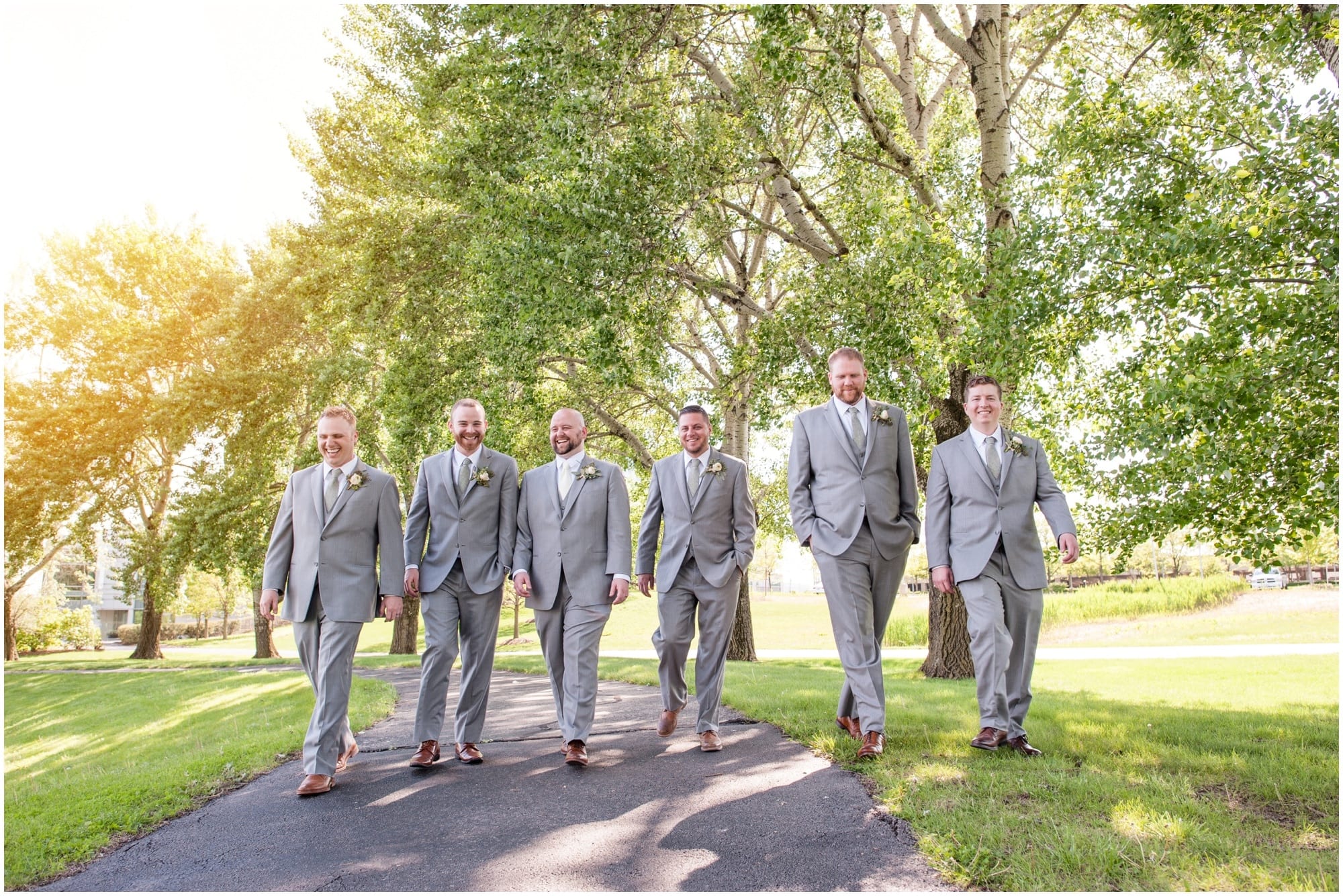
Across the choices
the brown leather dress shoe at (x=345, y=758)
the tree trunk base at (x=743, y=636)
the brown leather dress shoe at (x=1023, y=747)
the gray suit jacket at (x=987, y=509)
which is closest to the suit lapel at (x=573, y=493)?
the brown leather dress shoe at (x=345, y=758)

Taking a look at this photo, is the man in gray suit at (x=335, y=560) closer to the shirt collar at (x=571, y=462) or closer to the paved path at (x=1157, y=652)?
the shirt collar at (x=571, y=462)

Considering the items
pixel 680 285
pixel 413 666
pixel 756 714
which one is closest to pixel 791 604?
pixel 413 666

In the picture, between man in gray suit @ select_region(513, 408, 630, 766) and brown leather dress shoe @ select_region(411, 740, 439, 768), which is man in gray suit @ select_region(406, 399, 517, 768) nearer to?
brown leather dress shoe @ select_region(411, 740, 439, 768)

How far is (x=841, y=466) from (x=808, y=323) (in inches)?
220

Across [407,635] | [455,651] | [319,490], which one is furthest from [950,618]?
[407,635]

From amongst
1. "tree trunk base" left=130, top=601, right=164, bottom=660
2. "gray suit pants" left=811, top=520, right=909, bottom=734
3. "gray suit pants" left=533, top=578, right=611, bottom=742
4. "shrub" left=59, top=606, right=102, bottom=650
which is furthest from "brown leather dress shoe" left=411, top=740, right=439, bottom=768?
"shrub" left=59, top=606, right=102, bottom=650

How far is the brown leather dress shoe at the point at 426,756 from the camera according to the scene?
570 cm

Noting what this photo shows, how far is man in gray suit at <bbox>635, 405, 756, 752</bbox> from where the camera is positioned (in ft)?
20.5

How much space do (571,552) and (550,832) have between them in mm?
2339

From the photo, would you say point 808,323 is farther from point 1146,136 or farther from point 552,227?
point 1146,136

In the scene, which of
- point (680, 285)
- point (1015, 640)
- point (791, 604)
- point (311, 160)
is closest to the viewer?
point (1015, 640)

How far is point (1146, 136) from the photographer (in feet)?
24.4

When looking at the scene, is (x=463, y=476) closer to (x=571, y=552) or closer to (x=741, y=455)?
(x=571, y=552)

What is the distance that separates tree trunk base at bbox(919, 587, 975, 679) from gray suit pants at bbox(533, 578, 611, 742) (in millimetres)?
7654
